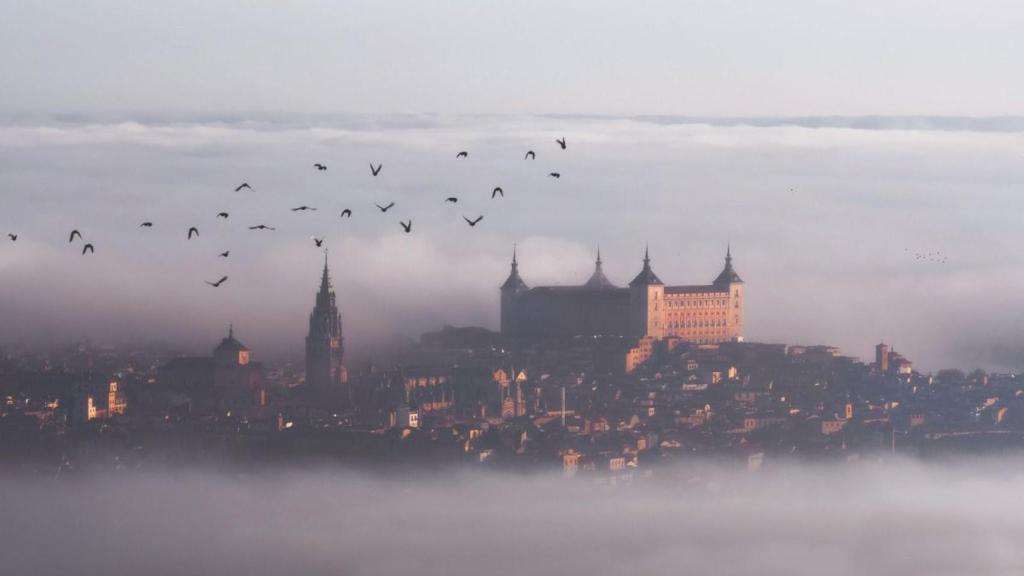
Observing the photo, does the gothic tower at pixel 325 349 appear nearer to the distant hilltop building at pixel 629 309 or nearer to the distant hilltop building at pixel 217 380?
the distant hilltop building at pixel 217 380

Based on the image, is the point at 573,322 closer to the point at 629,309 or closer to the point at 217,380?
the point at 629,309

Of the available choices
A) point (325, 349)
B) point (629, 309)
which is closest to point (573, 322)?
point (629, 309)

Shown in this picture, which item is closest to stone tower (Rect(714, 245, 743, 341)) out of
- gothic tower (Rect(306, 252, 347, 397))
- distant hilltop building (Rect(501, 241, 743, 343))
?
distant hilltop building (Rect(501, 241, 743, 343))

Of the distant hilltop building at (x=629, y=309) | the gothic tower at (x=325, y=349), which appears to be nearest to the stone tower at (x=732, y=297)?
the distant hilltop building at (x=629, y=309)

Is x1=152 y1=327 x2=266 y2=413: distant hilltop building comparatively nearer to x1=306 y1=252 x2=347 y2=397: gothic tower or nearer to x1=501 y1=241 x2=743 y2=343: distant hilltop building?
x1=306 y1=252 x2=347 y2=397: gothic tower

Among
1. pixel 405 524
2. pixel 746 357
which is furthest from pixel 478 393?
pixel 405 524

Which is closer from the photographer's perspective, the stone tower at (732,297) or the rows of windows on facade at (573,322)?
the rows of windows on facade at (573,322)
